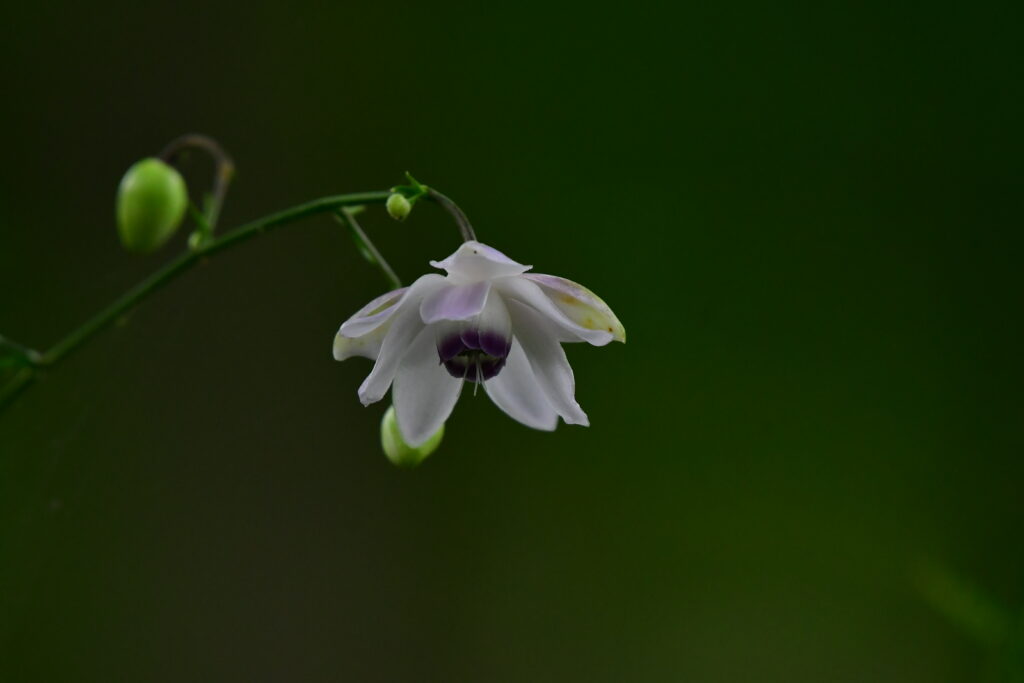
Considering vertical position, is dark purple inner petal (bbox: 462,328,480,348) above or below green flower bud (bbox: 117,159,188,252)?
below

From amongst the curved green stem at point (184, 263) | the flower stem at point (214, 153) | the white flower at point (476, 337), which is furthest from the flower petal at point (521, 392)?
the flower stem at point (214, 153)

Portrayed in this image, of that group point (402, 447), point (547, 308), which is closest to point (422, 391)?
point (402, 447)

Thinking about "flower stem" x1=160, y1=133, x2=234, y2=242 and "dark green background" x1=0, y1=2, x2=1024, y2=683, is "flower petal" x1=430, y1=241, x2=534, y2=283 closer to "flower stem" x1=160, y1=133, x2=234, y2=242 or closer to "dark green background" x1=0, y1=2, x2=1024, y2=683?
"flower stem" x1=160, y1=133, x2=234, y2=242

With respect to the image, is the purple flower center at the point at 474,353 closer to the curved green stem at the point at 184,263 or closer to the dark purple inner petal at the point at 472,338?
the dark purple inner petal at the point at 472,338

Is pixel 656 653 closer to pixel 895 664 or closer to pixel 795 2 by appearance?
pixel 895 664

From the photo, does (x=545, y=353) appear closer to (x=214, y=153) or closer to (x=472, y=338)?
(x=472, y=338)

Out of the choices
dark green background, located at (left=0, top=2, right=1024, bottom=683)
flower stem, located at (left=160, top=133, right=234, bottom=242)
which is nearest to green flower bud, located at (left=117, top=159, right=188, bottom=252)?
flower stem, located at (left=160, top=133, right=234, bottom=242)
